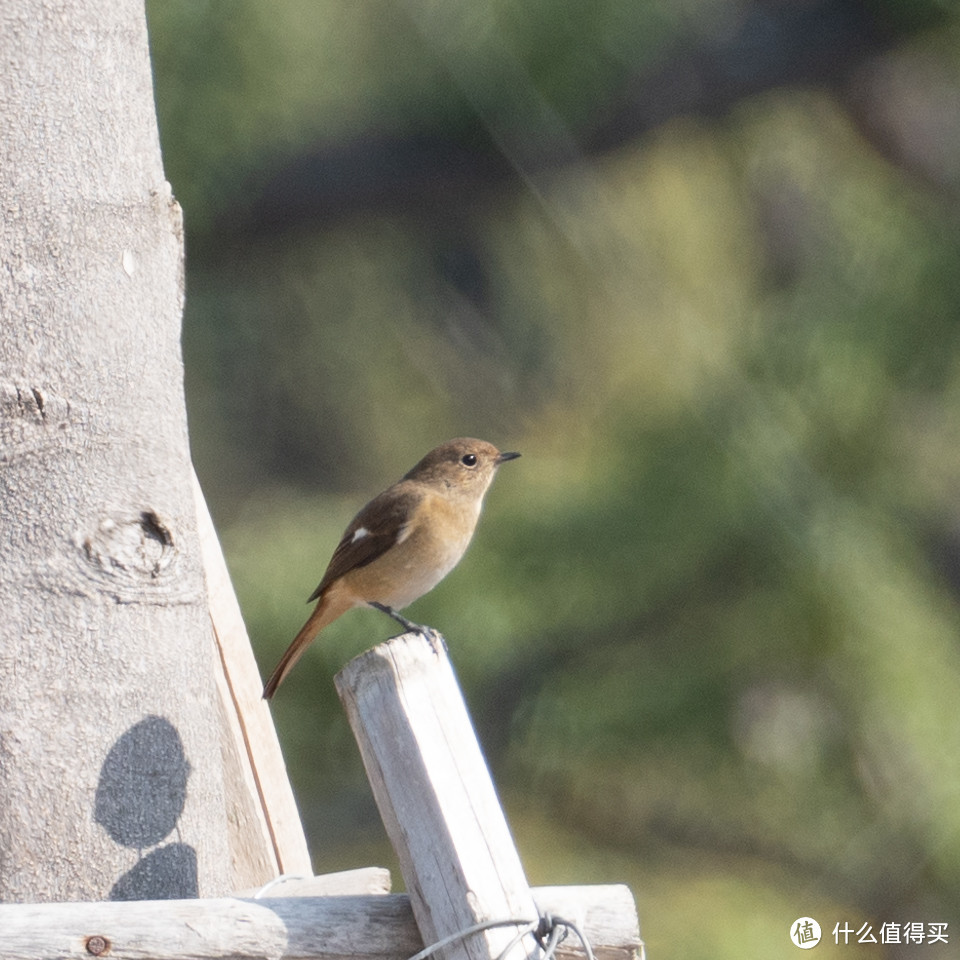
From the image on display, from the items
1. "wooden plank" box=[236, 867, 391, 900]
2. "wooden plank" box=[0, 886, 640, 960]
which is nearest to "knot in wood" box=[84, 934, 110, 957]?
"wooden plank" box=[0, 886, 640, 960]

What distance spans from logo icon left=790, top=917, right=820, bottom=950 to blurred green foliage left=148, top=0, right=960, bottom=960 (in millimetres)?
43

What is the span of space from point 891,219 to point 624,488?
1095 millimetres

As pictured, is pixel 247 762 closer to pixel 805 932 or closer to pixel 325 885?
pixel 325 885

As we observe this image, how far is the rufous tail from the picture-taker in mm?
3076

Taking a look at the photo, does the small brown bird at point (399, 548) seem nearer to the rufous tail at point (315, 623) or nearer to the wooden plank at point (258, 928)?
the rufous tail at point (315, 623)

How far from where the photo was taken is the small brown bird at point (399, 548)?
337cm

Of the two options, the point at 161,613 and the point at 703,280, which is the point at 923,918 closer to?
the point at 703,280

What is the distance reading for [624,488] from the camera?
11.9 ft

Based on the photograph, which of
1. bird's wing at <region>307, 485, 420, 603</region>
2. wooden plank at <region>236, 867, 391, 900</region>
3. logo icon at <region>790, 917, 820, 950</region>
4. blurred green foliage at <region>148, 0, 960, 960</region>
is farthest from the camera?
logo icon at <region>790, 917, 820, 950</region>

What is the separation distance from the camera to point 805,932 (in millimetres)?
3766

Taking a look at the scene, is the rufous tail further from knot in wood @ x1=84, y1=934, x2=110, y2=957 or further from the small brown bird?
knot in wood @ x1=84, y1=934, x2=110, y2=957

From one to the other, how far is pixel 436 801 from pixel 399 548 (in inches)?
70.5

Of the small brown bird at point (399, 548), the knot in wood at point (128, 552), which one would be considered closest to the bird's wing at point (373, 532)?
the small brown bird at point (399, 548)

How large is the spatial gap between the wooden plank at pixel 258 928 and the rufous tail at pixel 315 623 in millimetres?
1230
